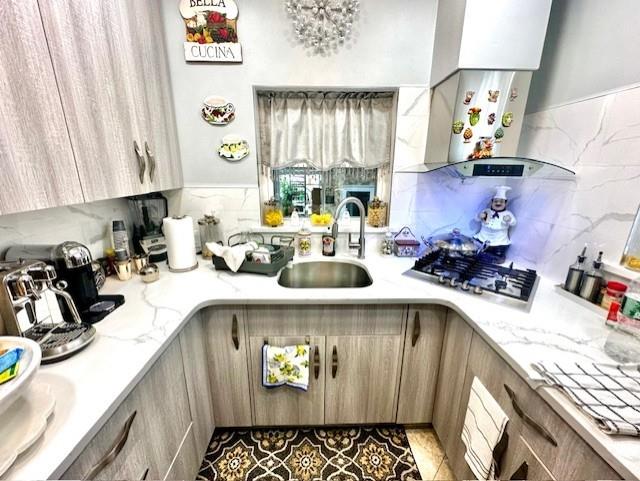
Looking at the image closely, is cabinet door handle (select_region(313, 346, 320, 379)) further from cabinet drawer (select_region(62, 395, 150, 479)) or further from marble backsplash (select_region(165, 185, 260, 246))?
marble backsplash (select_region(165, 185, 260, 246))

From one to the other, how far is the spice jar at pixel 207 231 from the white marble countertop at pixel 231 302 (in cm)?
18

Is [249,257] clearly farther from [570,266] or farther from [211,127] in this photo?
[570,266]

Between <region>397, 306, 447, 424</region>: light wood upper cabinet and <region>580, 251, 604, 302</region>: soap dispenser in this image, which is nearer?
<region>580, 251, 604, 302</region>: soap dispenser

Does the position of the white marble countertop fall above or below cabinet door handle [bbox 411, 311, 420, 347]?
above

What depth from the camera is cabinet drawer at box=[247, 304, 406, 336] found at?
48.1 inches

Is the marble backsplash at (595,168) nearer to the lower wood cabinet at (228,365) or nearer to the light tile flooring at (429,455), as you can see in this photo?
the light tile flooring at (429,455)

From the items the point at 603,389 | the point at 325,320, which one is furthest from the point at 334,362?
the point at 603,389

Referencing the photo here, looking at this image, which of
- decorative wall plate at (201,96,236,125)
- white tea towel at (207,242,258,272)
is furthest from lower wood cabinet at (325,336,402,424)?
decorative wall plate at (201,96,236,125)

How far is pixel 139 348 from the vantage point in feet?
2.71

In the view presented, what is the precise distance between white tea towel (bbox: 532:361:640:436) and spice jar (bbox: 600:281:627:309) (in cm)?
36

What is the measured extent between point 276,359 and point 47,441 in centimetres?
80

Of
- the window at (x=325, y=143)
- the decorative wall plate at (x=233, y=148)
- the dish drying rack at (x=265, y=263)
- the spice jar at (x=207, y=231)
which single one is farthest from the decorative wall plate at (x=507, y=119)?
the spice jar at (x=207, y=231)

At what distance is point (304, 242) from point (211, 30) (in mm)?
1283

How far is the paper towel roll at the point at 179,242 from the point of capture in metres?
1.35
